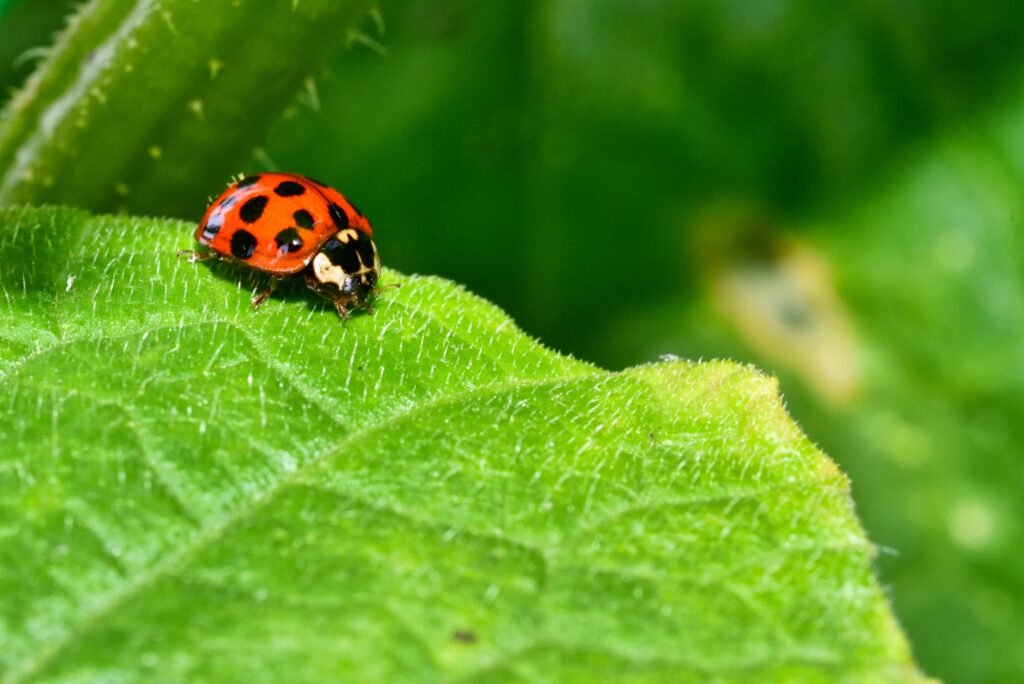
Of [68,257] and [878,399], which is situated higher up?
[878,399]

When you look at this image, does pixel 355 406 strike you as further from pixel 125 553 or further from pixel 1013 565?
pixel 1013 565

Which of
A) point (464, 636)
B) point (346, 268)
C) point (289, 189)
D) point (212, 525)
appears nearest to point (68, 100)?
point (289, 189)

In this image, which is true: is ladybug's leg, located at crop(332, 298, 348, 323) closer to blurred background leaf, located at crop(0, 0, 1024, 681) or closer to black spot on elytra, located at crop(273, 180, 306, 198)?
black spot on elytra, located at crop(273, 180, 306, 198)

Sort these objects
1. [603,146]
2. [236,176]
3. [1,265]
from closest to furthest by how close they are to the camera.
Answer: [1,265], [236,176], [603,146]

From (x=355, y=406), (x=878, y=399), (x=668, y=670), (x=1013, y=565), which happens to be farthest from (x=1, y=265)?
(x=1013, y=565)

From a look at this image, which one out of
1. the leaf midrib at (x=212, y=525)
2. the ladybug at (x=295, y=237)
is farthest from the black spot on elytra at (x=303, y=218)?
the leaf midrib at (x=212, y=525)

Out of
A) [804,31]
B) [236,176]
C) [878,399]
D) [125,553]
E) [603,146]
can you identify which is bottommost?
[125,553]

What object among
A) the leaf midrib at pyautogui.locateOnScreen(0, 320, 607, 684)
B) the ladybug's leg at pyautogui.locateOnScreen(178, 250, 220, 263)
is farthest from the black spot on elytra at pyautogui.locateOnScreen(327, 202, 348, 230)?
the leaf midrib at pyautogui.locateOnScreen(0, 320, 607, 684)
